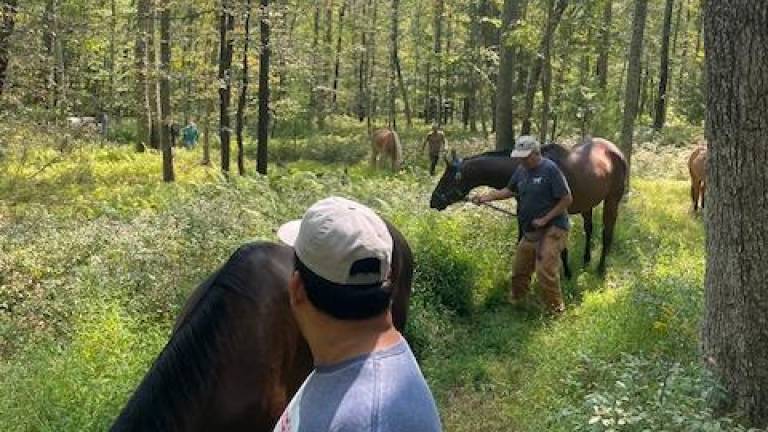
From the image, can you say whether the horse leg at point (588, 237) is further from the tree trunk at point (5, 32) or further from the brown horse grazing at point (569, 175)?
the tree trunk at point (5, 32)

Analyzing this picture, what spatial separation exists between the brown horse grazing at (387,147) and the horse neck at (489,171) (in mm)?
12230

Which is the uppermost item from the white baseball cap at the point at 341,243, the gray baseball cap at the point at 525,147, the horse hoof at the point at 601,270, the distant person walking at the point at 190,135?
the white baseball cap at the point at 341,243

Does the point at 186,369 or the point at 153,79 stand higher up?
the point at 153,79

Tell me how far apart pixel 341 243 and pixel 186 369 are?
4.48ft

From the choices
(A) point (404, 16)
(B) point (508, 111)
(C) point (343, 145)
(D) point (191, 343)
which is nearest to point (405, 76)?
(A) point (404, 16)

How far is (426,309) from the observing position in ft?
24.0

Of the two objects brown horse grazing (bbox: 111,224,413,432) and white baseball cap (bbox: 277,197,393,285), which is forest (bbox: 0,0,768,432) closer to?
brown horse grazing (bbox: 111,224,413,432)

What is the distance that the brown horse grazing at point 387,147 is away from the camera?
21.3 metres

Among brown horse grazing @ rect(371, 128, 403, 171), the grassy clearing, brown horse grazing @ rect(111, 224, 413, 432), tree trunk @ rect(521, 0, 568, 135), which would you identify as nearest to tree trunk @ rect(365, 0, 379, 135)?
brown horse grazing @ rect(371, 128, 403, 171)

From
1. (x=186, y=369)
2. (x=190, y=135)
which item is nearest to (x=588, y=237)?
(x=186, y=369)

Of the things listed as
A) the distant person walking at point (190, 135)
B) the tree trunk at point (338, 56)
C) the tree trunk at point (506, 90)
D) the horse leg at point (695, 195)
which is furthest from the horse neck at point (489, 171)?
the tree trunk at point (338, 56)

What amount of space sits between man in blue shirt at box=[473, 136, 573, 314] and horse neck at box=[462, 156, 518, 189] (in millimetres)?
845

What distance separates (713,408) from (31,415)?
12.9ft

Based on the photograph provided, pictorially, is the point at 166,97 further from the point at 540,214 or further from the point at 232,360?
the point at 232,360
